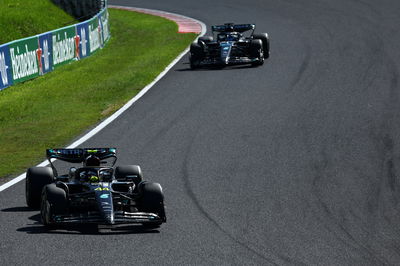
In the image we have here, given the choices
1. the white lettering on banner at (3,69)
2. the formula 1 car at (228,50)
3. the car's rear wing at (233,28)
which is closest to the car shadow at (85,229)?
the white lettering on banner at (3,69)

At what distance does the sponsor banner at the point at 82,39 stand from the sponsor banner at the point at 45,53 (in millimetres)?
2742

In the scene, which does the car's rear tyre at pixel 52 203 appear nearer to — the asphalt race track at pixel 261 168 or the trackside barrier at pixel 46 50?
the asphalt race track at pixel 261 168

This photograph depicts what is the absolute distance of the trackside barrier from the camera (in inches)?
984

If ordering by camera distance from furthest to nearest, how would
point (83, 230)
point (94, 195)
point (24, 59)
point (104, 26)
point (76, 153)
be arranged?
point (104, 26) < point (24, 59) < point (76, 153) < point (94, 195) < point (83, 230)

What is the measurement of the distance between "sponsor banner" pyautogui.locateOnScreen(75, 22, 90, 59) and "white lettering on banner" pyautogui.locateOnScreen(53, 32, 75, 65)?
55cm

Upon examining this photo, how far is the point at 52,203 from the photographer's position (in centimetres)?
1107

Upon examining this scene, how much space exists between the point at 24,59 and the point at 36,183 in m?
14.6

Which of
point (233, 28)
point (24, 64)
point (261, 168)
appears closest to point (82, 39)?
point (24, 64)

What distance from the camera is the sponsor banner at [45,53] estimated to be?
27.5 metres

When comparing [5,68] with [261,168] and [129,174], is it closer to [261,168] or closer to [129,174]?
[261,168]

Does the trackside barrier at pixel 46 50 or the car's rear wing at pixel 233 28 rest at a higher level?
the car's rear wing at pixel 233 28

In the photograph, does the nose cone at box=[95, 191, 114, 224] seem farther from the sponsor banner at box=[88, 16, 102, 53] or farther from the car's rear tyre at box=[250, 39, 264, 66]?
the sponsor banner at box=[88, 16, 102, 53]

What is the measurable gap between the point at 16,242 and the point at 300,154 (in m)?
6.88

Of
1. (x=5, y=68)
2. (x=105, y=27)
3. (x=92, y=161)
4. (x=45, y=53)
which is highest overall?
(x=92, y=161)
